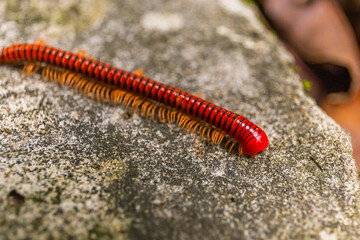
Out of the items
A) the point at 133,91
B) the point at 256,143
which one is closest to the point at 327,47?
the point at 256,143

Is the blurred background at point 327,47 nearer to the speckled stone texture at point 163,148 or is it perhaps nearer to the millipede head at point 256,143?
the speckled stone texture at point 163,148

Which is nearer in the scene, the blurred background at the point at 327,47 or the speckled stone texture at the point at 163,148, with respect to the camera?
the speckled stone texture at the point at 163,148

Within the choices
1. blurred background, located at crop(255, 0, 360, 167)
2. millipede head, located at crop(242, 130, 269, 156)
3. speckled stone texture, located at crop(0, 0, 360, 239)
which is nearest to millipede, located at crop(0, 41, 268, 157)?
millipede head, located at crop(242, 130, 269, 156)

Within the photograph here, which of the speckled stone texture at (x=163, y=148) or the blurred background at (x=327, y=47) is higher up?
the blurred background at (x=327, y=47)

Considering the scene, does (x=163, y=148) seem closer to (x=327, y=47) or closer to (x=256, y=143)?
(x=256, y=143)

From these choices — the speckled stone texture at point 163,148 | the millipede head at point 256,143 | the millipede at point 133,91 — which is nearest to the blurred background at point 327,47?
the speckled stone texture at point 163,148

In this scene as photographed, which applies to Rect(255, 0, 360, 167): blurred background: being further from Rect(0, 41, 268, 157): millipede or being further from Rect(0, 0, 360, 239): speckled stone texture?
Rect(0, 41, 268, 157): millipede
